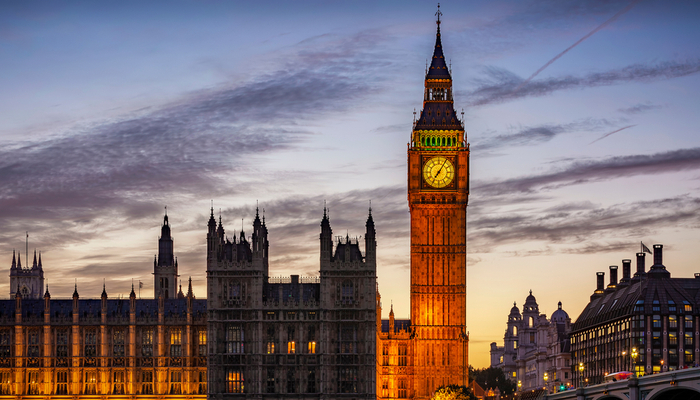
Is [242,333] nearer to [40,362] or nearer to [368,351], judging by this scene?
[368,351]

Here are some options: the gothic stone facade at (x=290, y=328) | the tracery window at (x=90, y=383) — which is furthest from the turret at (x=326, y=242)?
the tracery window at (x=90, y=383)

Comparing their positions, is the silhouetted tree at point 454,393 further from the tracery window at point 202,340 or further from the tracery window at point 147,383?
the tracery window at point 147,383

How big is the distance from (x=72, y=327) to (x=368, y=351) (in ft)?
145

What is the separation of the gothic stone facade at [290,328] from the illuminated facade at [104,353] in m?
10.9

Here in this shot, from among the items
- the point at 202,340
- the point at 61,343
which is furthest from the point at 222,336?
the point at 61,343

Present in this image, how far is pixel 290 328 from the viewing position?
185 metres

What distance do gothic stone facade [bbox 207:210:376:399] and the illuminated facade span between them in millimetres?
10918

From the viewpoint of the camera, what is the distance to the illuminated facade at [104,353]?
634ft

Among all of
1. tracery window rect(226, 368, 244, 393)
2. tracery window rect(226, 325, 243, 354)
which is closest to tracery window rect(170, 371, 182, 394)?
tracery window rect(226, 368, 244, 393)

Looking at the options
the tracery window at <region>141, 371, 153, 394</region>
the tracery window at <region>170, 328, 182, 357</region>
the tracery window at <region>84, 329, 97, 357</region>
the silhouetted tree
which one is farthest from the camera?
the silhouetted tree

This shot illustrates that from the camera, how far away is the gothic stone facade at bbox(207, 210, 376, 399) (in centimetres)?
18288

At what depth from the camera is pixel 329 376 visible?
18275 centimetres

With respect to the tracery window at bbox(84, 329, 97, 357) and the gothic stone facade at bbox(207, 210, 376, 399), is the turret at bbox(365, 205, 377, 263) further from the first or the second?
the tracery window at bbox(84, 329, 97, 357)

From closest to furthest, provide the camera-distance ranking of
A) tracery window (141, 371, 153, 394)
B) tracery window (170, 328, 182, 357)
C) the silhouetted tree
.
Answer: tracery window (141, 371, 153, 394) → tracery window (170, 328, 182, 357) → the silhouetted tree
